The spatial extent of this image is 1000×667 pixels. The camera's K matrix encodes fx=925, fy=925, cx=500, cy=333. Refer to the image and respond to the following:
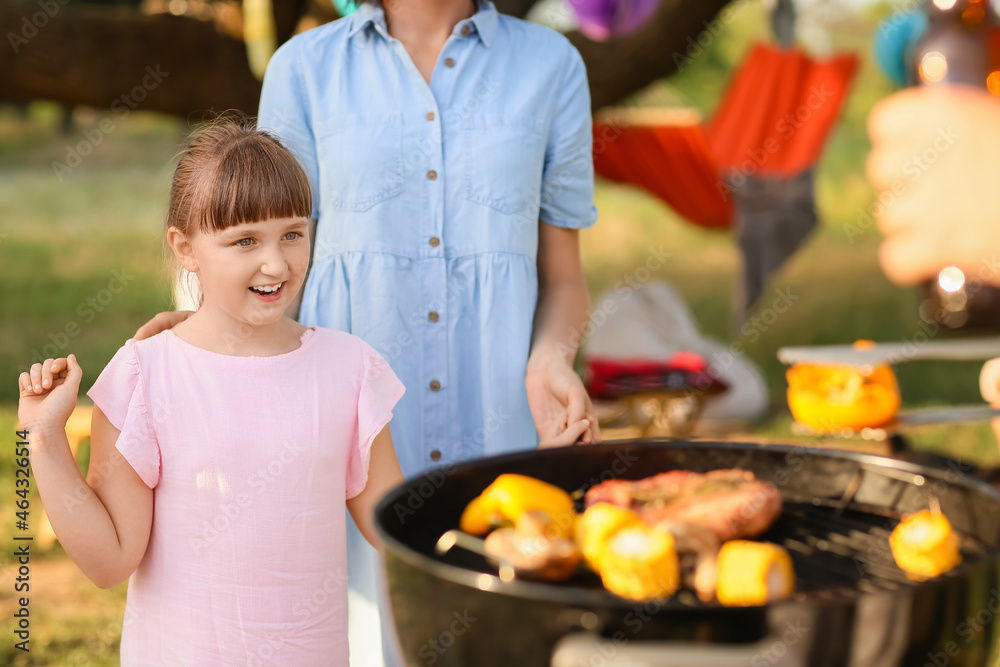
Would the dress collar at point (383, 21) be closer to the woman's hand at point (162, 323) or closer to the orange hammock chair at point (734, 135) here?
the woman's hand at point (162, 323)

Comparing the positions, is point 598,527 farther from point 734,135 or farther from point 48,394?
point 734,135

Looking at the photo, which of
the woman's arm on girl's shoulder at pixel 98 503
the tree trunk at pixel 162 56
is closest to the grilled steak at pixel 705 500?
the woman's arm on girl's shoulder at pixel 98 503

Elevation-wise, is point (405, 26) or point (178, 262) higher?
point (405, 26)

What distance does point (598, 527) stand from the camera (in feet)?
3.41

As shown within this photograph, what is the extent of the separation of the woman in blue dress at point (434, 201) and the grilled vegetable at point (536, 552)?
53 cm

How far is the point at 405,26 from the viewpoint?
1.65 m

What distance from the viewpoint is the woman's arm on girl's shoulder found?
119cm

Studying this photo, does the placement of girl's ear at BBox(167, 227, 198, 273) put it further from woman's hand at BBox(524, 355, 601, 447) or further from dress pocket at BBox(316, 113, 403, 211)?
woman's hand at BBox(524, 355, 601, 447)

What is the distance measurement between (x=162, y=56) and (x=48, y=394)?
3493 millimetres

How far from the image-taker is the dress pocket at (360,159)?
156cm

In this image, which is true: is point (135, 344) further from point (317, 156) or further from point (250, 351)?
point (317, 156)

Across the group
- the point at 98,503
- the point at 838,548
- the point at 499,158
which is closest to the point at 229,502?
the point at 98,503

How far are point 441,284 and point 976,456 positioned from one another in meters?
4.64

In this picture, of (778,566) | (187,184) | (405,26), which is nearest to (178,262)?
(187,184)
